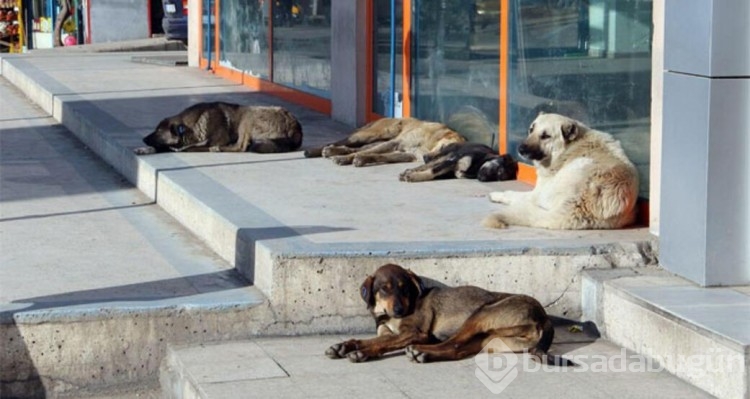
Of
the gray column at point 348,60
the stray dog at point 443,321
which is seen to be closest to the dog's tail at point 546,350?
the stray dog at point 443,321

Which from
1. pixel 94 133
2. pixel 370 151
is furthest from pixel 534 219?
pixel 94 133

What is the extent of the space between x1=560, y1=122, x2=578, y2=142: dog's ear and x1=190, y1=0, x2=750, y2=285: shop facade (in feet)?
1.30

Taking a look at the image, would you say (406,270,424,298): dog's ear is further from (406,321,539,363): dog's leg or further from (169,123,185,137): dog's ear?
(169,123,185,137): dog's ear

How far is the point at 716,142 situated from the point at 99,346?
329 cm

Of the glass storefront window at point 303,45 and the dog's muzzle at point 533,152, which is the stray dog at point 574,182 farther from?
the glass storefront window at point 303,45

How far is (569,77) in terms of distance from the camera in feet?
29.8

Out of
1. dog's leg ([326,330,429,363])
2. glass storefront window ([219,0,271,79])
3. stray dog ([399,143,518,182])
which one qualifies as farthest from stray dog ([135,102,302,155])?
glass storefront window ([219,0,271,79])

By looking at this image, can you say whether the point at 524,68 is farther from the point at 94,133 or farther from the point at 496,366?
the point at 94,133

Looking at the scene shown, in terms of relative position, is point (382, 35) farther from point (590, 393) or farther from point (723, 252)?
point (590, 393)

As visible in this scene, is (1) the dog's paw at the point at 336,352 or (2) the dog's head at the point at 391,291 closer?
(1) the dog's paw at the point at 336,352

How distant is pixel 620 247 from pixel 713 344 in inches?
58.6

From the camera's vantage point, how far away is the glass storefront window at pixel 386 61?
12.2 meters

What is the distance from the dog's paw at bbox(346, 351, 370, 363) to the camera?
6.37 m

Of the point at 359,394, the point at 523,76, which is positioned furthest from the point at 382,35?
the point at 359,394
